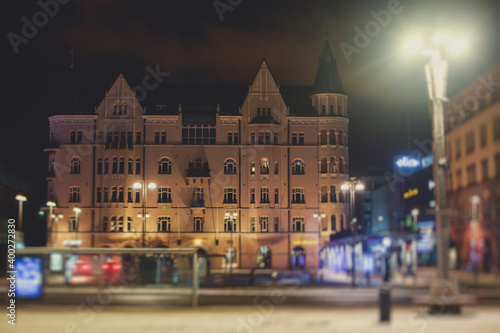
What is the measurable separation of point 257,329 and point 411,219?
5.20m

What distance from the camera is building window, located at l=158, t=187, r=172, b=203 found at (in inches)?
2608

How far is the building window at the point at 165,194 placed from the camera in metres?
66.2

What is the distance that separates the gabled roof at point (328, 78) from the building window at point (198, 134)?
12.0 meters

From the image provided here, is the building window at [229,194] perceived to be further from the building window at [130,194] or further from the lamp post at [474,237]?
the lamp post at [474,237]

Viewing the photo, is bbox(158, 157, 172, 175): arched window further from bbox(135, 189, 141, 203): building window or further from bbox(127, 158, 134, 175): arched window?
bbox(135, 189, 141, 203): building window

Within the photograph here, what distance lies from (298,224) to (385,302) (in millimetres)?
50369

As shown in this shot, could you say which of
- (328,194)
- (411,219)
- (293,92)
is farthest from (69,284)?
(293,92)

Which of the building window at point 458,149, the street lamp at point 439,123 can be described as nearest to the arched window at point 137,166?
the street lamp at point 439,123

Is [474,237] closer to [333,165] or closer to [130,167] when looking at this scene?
[130,167]

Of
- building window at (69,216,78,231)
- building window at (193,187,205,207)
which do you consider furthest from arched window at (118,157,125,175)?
building window at (69,216,78,231)

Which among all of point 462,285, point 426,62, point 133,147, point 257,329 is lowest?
point 257,329

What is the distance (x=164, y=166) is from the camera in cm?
6731

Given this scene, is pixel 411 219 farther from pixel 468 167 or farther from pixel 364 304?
pixel 364 304

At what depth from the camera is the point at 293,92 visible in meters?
72.9
